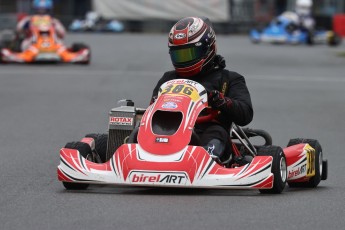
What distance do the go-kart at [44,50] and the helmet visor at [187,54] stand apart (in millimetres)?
15586

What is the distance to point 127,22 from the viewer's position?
43906mm

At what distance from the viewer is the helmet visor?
25.9ft

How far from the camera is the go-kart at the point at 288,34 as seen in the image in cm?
3591

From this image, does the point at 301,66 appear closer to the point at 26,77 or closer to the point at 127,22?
the point at 26,77

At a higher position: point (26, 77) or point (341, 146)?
point (341, 146)

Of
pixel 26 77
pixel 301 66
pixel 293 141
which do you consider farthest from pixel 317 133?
pixel 301 66

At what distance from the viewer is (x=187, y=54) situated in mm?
7895

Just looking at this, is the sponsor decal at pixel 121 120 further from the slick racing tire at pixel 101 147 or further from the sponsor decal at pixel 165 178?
the sponsor decal at pixel 165 178

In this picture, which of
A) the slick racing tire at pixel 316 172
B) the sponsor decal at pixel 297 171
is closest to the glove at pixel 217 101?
the sponsor decal at pixel 297 171

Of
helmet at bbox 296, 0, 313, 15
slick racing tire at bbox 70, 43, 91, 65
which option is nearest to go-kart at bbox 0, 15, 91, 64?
slick racing tire at bbox 70, 43, 91, 65

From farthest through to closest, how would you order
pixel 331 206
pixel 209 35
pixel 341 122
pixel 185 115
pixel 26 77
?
pixel 26 77 → pixel 341 122 → pixel 209 35 → pixel 185 115 → pixel 331 206

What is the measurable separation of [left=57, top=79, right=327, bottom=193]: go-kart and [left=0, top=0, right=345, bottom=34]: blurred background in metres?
34.2

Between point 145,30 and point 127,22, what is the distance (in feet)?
3.40

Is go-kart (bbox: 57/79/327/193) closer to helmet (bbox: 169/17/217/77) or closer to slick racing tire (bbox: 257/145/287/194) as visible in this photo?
Answer: slick racing tire (bbox: 257/145/287/194)
